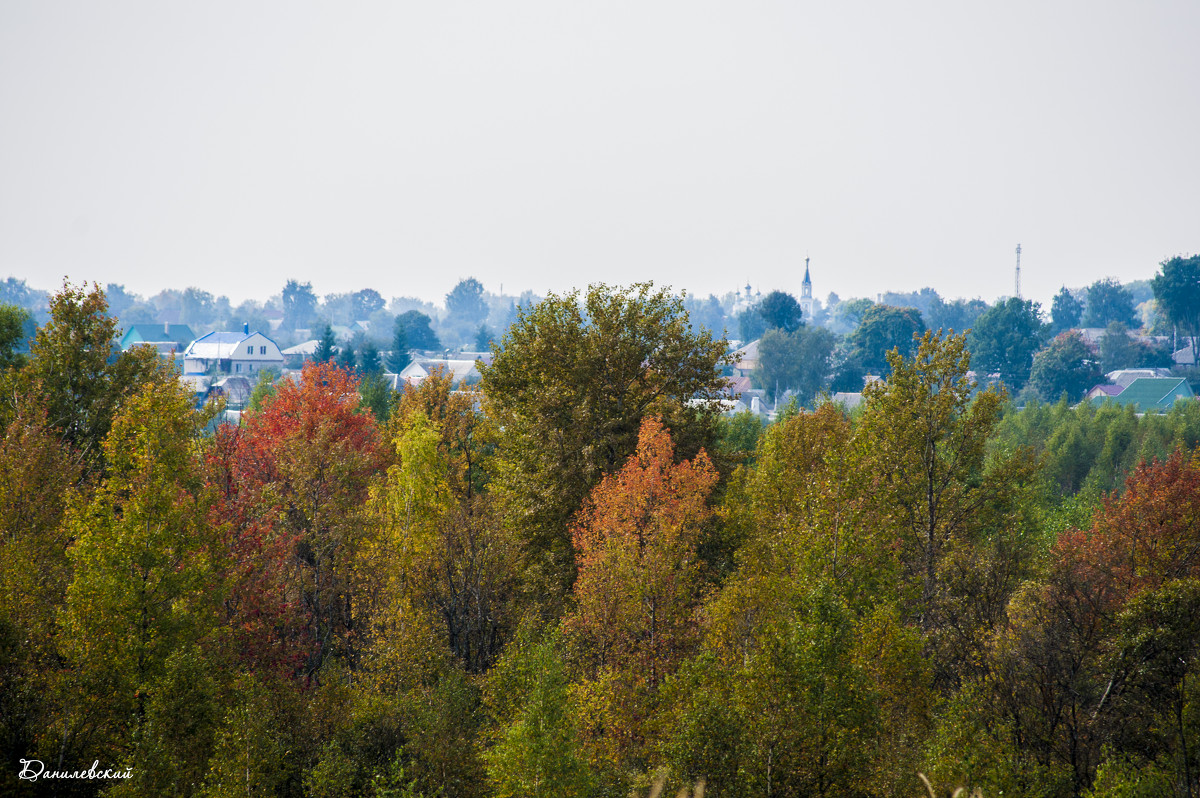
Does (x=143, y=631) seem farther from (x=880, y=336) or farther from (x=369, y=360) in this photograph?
(x=880, y=336)

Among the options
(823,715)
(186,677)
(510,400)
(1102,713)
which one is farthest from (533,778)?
(510,400)

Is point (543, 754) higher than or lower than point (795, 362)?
lower

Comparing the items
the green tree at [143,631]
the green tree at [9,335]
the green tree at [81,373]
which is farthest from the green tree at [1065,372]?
the green tree at [143,631]

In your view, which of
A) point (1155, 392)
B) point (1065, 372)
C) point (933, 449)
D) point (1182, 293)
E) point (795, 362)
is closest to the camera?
point (933, 449)

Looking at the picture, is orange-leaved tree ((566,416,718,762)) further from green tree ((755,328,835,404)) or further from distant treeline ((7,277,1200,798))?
green tree ((755,328,835,404))

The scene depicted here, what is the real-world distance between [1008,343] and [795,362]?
3362 centimetres

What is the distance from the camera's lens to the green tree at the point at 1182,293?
146 meters

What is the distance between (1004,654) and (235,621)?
2202cm

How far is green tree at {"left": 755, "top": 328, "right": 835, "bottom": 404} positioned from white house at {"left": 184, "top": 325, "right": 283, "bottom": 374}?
3445 inches

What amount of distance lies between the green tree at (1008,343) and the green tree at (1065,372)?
721cm

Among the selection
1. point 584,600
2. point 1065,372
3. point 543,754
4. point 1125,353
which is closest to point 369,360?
point 584,600

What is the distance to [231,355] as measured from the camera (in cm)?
15400

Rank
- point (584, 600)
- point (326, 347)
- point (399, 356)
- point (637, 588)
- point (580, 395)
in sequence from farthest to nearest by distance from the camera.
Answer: point (399, 356)
point (326, 347)
point (580, 395)
point (584, 600)
point (637, 588)

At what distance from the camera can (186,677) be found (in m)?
20.0
